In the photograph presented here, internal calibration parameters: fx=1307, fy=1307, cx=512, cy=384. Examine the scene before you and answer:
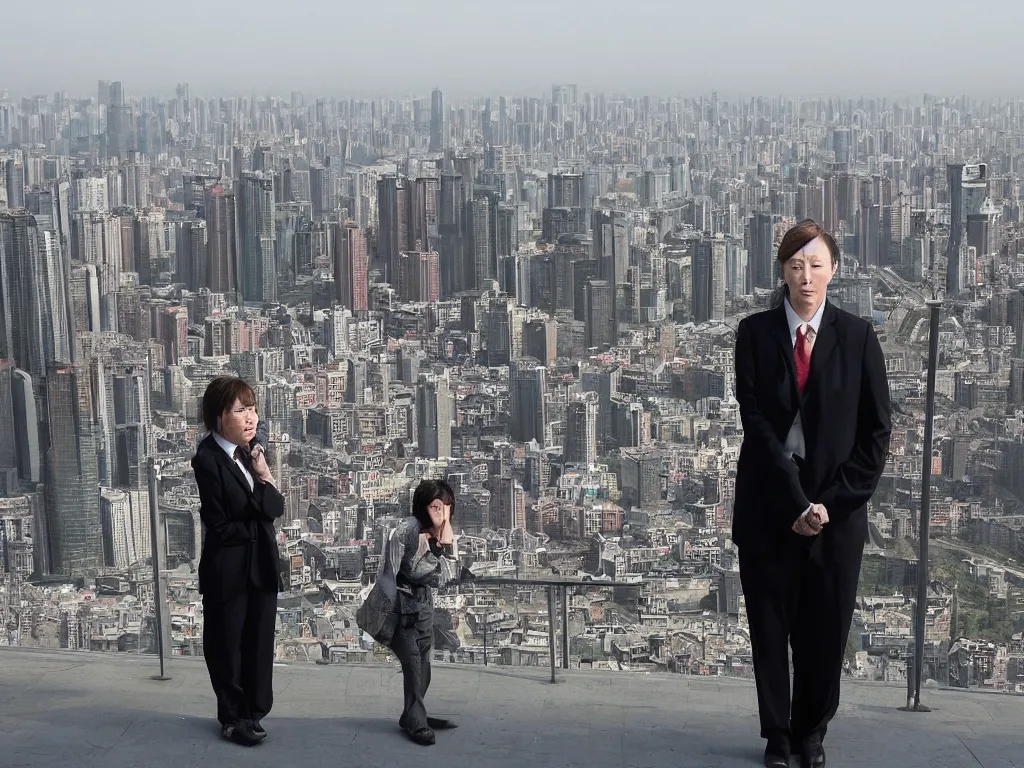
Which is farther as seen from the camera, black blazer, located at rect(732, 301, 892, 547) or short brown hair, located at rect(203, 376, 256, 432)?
short brown hair, located at rect(203, 376, 256, 432)

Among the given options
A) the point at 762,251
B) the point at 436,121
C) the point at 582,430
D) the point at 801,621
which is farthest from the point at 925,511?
the point at 436,121

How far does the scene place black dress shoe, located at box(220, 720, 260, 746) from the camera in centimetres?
228

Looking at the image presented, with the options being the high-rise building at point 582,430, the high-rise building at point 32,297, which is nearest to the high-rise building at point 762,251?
the high-rise building at point 582,430

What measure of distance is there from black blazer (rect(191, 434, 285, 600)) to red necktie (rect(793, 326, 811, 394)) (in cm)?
92

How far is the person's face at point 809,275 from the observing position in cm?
212

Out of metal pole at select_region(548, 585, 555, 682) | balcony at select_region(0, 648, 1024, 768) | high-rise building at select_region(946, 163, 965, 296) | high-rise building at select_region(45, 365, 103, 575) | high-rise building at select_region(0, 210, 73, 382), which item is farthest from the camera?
high-rise building at select_region(946, 163, 965, 296)

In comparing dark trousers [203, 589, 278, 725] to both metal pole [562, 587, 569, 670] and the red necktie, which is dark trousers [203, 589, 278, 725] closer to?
metal pole [562, 587, 569, 670]

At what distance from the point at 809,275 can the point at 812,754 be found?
31.4 inches

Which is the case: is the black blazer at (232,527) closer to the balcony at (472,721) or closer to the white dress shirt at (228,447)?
the white dress shirt at (228,447)

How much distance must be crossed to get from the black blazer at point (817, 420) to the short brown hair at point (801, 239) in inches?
3.6

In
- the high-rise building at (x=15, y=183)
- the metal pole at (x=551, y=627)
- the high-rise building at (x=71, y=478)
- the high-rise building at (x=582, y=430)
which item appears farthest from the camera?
the high-rise building at (x=15, y=183)

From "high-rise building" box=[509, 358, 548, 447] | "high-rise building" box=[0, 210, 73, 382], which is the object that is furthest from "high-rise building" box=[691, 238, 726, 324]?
"high-rise building" box=[0, 210, 73, 382]

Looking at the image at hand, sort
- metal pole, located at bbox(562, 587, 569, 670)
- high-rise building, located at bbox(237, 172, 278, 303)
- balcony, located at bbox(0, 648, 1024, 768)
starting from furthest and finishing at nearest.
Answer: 1. high-rise building, located at bbox(237, 172, 278, 303)
2. metal pole, located at bbox(562, 587, 569, 670)
3. balcony, located at bbox(0, 648, 1024, 768)

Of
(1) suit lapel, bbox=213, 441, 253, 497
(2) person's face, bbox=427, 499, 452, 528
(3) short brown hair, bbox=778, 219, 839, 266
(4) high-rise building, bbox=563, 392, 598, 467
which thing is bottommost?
(4) high-rise building, bbox=563, 392, 598, 467
